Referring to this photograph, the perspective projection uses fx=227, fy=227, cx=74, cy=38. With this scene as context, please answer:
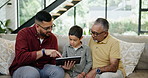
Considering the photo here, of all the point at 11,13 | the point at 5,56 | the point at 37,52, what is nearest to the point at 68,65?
the point at 37,52

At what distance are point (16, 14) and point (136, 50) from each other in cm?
593

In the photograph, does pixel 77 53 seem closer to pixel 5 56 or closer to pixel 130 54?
pixel 130 54

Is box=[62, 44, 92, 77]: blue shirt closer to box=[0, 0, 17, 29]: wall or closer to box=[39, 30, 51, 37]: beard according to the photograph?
box=[39, 30, 51, 37]: beard

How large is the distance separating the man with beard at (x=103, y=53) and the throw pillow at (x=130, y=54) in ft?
0.94

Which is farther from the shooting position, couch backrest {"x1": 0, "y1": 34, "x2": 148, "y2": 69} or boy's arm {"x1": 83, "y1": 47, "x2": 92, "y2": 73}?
couch backrest {"x1": 0, "y1": 34, "x2": 148, "y2": 69}

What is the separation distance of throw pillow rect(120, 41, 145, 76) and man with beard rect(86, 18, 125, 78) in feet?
0.94

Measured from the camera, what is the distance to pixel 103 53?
2461 mm

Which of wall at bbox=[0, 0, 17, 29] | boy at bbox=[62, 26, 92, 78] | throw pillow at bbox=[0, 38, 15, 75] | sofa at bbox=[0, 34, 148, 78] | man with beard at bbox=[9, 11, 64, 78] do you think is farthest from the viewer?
wall at bbox=[0, 0, 17, 29]

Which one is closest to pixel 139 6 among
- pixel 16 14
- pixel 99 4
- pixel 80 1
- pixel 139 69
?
pixel 99 4

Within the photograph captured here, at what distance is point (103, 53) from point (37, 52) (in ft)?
2.32

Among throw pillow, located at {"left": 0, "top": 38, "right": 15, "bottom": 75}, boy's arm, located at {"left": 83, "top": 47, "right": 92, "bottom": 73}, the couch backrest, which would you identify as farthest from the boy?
throw pillow, located at {"left": 0, "top": 38, "right": 15, "bottom": 75}

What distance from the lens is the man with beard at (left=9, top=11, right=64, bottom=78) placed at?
7.51 ft

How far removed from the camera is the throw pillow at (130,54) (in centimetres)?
274

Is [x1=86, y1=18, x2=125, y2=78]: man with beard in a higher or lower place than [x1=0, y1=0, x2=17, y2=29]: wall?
lower
